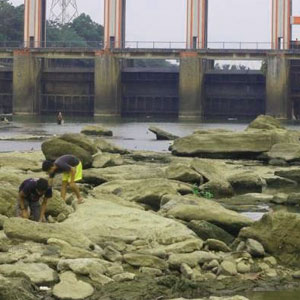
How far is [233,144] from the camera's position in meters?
32.5

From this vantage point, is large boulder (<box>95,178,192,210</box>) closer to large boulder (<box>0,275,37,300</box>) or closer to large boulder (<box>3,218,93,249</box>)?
large boulder (<box>3,218,93,249</box>)

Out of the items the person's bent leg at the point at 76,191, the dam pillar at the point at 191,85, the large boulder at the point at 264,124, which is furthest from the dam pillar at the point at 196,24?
the person's bent leg at the point at 76,191

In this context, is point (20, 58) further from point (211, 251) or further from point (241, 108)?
point (211, 251)

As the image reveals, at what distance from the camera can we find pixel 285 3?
295ft

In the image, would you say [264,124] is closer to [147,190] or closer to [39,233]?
[147,190]

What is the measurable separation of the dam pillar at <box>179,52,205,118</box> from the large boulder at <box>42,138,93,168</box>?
58.6 meters

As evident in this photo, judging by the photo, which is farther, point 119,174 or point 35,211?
point 119,174

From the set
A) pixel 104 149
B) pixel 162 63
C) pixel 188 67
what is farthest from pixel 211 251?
pixel 162 63

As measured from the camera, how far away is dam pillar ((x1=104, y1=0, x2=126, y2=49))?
3654 inches

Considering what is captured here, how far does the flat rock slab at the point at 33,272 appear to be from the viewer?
452 inches

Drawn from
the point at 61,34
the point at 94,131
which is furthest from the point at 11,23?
the point at 94,131

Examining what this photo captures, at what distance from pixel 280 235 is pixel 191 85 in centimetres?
7106

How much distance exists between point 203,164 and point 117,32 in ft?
232

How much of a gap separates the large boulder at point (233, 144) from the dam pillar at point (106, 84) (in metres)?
54.3
